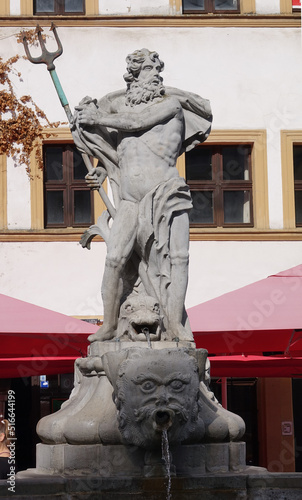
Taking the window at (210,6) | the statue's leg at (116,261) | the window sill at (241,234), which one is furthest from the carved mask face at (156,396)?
the window at (210,6)

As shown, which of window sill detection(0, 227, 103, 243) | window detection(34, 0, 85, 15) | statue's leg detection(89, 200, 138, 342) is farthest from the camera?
window detection(34, 0, 85, 15)

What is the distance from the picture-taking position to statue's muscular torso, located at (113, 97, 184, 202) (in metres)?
8.19

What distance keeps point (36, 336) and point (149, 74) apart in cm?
378

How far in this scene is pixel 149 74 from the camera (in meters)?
8.38

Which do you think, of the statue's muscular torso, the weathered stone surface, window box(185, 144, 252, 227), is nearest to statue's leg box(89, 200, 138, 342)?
the statue's muscular torso

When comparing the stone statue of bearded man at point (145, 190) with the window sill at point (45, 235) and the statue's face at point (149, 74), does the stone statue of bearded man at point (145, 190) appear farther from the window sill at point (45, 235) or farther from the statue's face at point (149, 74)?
the window sill at point (45, 235)

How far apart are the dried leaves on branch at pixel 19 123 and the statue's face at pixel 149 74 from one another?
960 cm

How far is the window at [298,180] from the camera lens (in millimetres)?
18391

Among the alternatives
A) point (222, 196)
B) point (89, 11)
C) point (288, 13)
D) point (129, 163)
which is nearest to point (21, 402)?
point (222, 196)

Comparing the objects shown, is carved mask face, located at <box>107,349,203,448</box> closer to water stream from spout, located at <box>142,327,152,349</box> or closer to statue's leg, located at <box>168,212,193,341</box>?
water stream from spout, located at <box>142,327,152,349</box>

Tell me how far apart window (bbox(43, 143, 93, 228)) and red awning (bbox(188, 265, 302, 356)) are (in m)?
6.37

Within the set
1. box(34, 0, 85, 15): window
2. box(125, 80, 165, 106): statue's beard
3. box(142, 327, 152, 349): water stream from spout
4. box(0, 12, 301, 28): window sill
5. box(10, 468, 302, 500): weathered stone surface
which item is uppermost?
box(34, 0, 85, 15): window

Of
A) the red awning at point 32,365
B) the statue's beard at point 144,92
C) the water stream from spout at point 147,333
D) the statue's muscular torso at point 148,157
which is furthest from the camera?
Result: the red awning at point 32,365

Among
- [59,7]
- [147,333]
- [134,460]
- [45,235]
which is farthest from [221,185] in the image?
[134,460]
